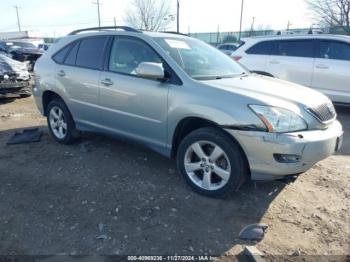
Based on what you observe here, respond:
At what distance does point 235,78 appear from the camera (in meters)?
4.07

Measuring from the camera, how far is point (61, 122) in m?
5.45

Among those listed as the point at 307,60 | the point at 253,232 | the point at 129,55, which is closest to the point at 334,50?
the point at 307,60

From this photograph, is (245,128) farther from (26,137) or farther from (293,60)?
(293,60)

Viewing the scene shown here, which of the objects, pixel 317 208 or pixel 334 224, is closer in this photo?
pixel 334 224

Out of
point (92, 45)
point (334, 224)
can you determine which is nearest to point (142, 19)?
point (92, 45)

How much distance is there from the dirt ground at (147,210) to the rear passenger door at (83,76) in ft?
2.19

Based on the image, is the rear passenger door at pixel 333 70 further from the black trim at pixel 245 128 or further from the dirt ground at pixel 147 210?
the black trim at pixel 245 128

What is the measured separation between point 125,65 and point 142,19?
1460 inches

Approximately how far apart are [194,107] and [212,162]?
614mm

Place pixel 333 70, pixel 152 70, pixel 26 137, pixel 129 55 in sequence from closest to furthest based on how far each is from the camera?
pixel 152 70 → pixel 129 55 → pixel 26 137 → pixel 333 70

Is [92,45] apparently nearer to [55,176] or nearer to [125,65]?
[125,65]

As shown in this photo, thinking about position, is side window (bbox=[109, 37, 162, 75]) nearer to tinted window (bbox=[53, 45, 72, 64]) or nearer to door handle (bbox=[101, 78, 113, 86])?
door handle (bbox=[101, 78, 113, 86])

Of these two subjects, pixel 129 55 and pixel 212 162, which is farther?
pixel 129 55

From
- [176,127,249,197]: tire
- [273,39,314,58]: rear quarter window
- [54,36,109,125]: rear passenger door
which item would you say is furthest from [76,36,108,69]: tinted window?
[273,39,314,58]: rear quarter window
